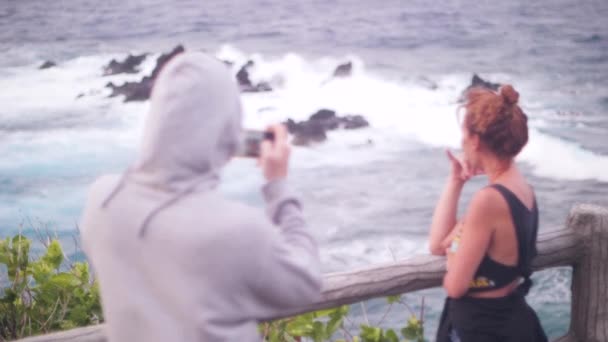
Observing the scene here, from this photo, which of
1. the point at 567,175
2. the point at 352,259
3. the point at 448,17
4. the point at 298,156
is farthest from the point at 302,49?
the point at 567,175

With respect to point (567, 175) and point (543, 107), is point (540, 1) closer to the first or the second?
point (543, 107)

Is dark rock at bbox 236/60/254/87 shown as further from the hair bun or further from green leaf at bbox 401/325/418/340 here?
the hair bun

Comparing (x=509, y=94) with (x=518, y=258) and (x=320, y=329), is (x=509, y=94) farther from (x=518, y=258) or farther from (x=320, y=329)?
(x=320, y=329)

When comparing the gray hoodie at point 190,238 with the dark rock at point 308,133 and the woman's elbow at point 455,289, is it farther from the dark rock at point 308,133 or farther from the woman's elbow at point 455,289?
the dark rock at point 308,133

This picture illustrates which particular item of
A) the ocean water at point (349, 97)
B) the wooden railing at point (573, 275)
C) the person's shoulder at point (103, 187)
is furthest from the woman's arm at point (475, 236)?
the ocean water at point (349, 97)

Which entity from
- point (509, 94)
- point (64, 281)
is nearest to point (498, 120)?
point (509, 94)

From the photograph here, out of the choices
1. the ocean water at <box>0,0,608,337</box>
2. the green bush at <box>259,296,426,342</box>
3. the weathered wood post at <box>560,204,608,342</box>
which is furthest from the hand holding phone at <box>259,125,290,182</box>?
the ocean water at <box>0,0,608,337</box>
